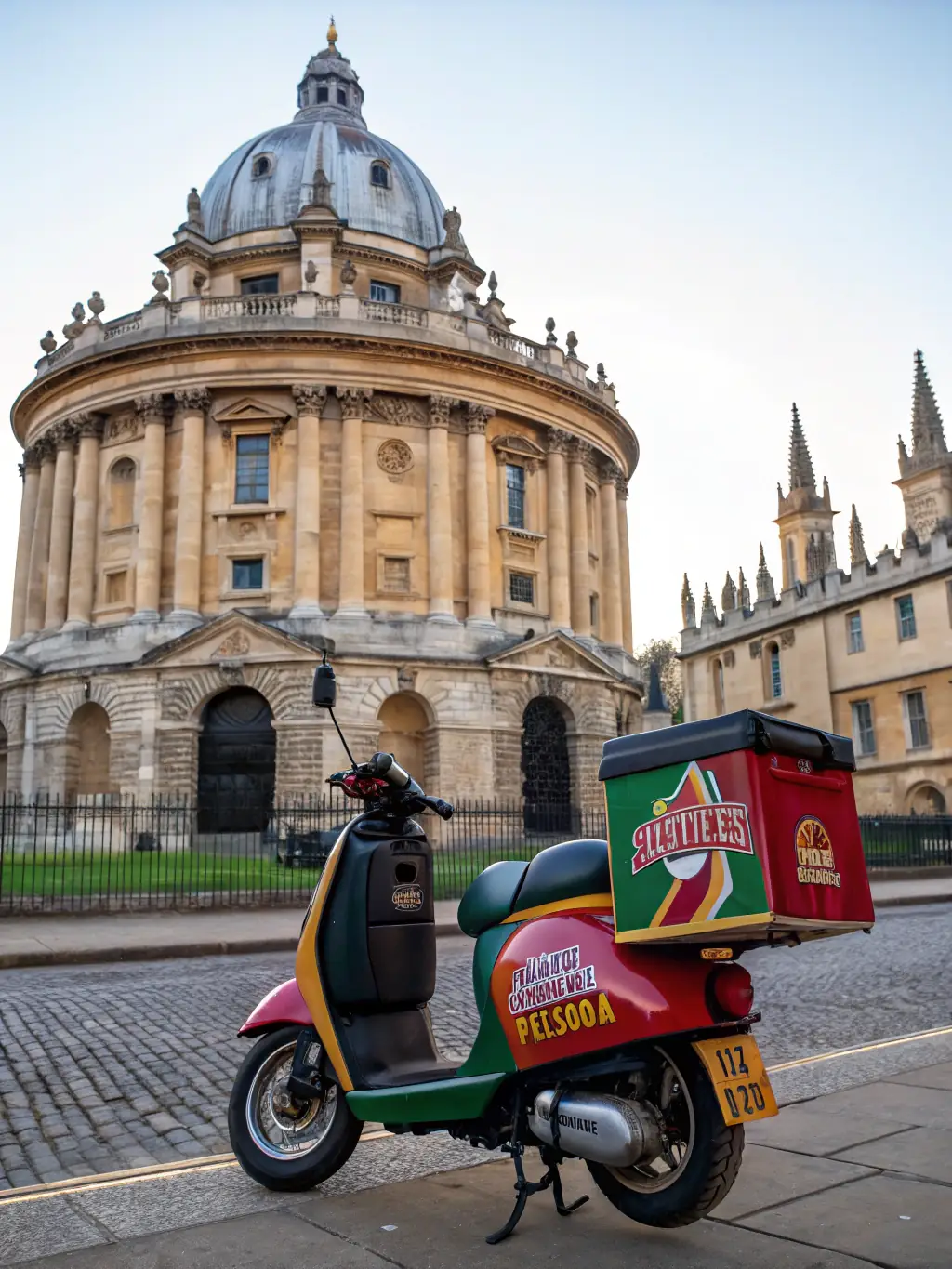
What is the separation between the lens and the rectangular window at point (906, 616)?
40.6 metres

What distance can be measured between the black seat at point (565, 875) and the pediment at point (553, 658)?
29.9 m

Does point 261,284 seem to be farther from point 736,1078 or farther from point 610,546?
point 736,1078

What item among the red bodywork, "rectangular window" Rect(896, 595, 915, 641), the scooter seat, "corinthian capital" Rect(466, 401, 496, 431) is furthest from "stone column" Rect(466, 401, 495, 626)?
the red bodywork

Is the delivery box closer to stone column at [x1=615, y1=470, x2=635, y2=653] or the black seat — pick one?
the black seat

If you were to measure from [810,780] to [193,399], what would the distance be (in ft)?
112

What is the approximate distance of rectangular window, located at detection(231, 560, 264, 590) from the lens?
35.5 metres

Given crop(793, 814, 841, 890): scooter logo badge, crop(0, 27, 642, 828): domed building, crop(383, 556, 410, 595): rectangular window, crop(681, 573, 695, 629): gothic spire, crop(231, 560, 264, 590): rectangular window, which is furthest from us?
crop(681, 573, 695, 629): gothic spire

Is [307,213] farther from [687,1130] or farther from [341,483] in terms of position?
[687,1130]

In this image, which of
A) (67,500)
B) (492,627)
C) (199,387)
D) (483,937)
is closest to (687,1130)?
(483,937)

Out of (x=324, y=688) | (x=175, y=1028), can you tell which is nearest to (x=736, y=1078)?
(x=324, y=688)

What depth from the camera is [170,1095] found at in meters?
6.50

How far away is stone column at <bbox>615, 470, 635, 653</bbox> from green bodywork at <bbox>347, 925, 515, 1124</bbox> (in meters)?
39.4

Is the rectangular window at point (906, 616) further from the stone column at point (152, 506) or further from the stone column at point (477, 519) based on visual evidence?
the stone column at point (152, 506)

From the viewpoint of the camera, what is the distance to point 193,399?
35688 millimetres
